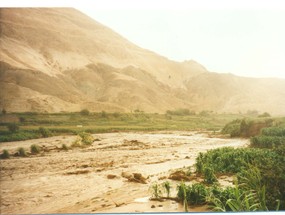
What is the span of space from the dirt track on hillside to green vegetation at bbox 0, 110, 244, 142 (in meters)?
0.17

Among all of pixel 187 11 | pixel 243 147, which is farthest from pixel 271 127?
pixel 187 11

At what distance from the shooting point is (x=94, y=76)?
28.0 ft

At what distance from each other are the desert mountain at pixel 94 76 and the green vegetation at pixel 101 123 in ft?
0.60

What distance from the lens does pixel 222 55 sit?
762cm

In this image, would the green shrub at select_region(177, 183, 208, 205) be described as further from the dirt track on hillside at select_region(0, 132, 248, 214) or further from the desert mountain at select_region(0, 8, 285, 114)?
the desert mountain at select_region(0, 8, 285, 114)

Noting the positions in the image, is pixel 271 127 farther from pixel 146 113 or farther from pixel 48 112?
pixel 48 112

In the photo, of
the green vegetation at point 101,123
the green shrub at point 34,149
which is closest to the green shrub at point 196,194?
the green vegetation at point 101,123

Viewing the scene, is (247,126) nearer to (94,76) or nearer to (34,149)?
(94,76)

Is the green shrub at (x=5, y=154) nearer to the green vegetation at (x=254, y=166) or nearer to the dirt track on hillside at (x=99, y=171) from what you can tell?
the dirt track on hillside at (x=99, y=171)

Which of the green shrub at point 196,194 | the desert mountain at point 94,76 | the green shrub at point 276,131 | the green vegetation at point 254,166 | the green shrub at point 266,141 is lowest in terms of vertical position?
the green shrub at point 196,194

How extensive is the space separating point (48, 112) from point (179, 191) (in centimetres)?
337

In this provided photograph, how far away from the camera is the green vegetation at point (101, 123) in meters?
6.77

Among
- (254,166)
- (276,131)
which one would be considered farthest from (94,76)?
(254,166)

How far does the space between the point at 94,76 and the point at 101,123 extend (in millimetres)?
1599
